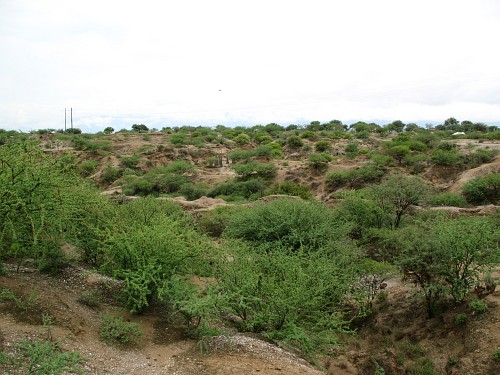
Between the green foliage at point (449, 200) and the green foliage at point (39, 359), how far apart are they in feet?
83.0

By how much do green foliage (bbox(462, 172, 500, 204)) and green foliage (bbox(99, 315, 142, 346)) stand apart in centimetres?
2704

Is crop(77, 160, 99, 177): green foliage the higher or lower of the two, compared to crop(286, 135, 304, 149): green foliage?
lower

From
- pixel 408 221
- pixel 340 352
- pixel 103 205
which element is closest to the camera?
pixel 340 352

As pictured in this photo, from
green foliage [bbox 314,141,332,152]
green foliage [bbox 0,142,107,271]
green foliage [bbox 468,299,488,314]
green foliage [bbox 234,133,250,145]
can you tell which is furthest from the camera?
green foliage [bbox 234,133,250,145]

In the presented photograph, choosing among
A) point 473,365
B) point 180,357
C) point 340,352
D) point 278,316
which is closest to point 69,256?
point 180,357

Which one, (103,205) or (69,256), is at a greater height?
(103,205)

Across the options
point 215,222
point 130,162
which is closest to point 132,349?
point 215,222

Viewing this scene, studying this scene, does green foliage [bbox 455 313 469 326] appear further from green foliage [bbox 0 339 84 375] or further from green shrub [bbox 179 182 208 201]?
green shrub [bbox 179 182 208 201]

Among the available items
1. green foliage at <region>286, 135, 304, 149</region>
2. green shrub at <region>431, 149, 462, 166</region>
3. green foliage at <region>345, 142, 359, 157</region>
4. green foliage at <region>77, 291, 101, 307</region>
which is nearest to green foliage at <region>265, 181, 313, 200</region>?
green foliage at <region>345, 142, 359, 157</region>

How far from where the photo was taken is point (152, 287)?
Result: 1113 centimetres

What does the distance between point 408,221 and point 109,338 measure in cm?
1800

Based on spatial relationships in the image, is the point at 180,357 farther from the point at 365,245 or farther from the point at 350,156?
the point at 350,156

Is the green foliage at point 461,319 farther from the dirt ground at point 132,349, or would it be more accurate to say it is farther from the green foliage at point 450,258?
the dirt ground at point 132,349

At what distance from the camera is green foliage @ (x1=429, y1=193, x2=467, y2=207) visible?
28562 mm
